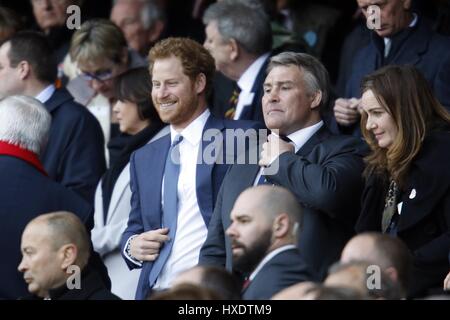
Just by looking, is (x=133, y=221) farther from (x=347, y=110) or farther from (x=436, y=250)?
(x=436, y=250)

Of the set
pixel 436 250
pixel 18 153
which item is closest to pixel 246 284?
pixel 436 250

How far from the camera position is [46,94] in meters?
8.75

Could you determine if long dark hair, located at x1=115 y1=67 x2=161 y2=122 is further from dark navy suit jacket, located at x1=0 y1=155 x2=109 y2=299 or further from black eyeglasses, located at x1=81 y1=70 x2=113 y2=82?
dark navy suit jacket, located at x1=0 y1=155 x2=109 y2=299

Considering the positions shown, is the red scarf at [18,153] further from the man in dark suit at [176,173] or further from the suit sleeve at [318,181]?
the suit sleeve at [318,181]

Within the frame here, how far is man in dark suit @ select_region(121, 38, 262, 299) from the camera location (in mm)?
7238

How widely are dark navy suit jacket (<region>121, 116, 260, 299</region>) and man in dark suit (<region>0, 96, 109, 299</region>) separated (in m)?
0.23

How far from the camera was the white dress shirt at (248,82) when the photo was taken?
854cm

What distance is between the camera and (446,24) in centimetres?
854

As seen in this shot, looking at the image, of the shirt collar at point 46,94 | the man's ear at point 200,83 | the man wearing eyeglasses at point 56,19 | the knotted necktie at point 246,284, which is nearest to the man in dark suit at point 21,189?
the man's ear at point 200,83

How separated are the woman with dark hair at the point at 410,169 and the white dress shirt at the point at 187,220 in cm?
94

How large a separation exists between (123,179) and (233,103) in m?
0.92
